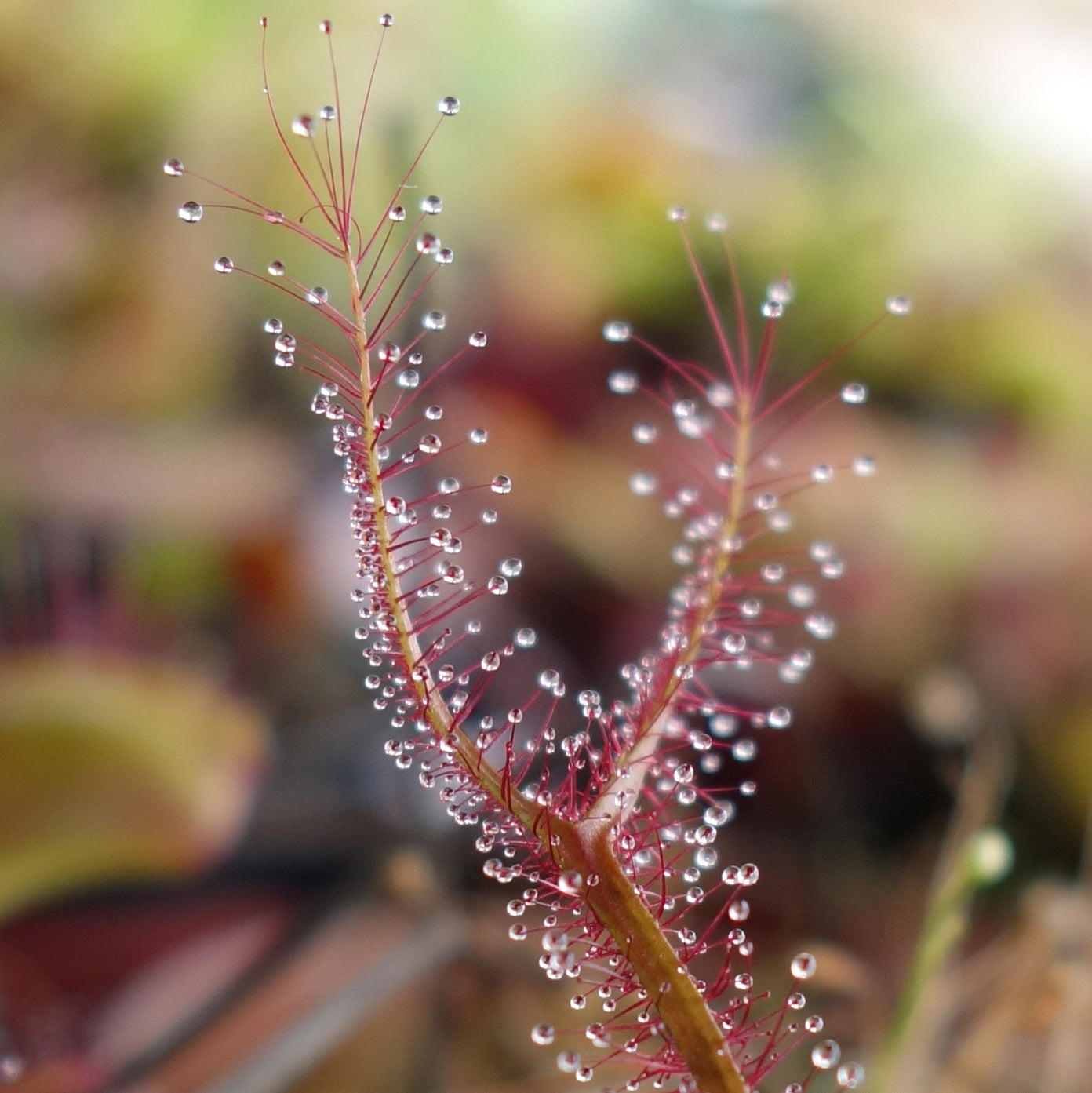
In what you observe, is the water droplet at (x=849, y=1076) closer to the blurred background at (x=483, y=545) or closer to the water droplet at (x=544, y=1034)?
the water droplet at (x=544, y=1034)

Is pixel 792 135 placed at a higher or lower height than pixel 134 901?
higher

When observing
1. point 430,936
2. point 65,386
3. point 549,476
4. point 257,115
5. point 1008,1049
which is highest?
point 257,115

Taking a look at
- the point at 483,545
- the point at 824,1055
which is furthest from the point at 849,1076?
the point at 483,545

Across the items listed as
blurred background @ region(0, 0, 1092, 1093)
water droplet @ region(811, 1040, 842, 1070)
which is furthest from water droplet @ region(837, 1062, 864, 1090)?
blurred background @ region(0, 0, 1092, 1093)

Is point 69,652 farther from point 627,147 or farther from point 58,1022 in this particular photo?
point 627,147

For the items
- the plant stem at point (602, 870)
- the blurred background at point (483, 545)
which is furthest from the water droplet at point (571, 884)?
the blurred background at point (483, 545)

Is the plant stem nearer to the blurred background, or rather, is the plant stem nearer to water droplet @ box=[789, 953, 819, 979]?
water droplet @ box=[789, 953, 819, 979]

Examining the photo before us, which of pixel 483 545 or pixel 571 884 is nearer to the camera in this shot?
pixel 571 884

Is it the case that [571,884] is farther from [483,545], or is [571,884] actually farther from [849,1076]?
[483,545]

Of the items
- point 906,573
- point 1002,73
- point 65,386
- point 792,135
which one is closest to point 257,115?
point 65,386
